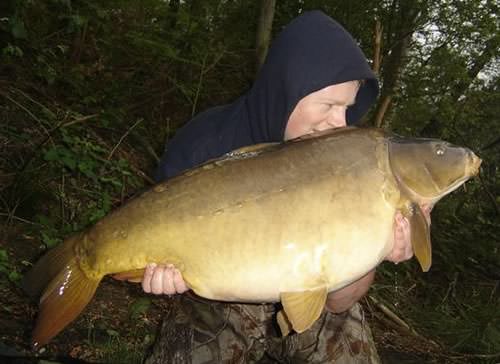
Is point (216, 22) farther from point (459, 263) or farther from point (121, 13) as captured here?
point (459, 263)

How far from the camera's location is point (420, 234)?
1.43 m

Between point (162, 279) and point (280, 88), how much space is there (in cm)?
88

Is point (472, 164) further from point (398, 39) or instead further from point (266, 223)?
point (398, 39)

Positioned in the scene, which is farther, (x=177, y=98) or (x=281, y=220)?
(x=177, y=98)

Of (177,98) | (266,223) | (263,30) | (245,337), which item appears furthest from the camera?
(263,30)

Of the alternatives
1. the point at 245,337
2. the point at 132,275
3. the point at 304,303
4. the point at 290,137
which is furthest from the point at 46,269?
the point at 290,137

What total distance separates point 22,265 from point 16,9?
69.8 inches

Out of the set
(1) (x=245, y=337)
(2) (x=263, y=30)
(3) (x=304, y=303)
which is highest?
(3) (x=304, y=303)

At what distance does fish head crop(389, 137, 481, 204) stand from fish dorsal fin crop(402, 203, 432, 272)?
1.4 inches

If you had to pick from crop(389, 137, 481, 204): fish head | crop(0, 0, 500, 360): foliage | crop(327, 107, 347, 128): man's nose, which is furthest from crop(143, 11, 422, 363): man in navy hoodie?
crop(0, 0, 500, 360): foliage

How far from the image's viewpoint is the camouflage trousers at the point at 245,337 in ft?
6.45

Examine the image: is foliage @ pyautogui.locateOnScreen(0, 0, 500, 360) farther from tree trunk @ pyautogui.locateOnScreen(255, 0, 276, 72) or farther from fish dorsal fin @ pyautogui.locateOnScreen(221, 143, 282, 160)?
fish dorsal fin @ pyautogui.locateOnScreen(221, 143, 282, 160)

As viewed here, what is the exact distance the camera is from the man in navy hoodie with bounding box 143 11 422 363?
6.24 ft

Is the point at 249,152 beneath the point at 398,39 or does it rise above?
above
